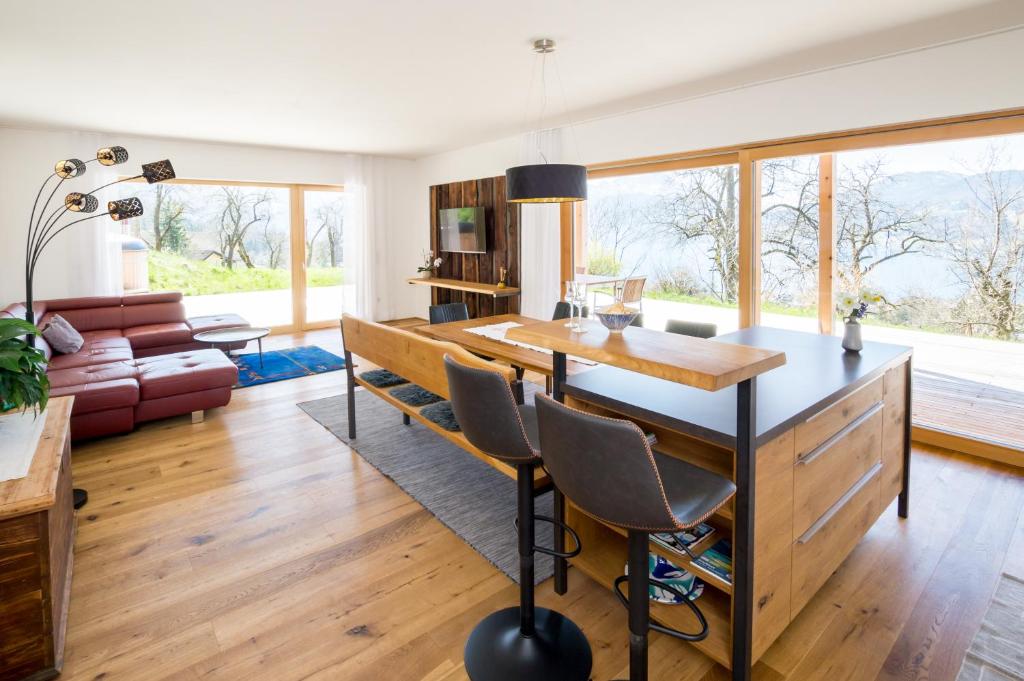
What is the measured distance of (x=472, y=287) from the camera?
7047 millimetres

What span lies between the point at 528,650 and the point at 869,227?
3730 millimetres

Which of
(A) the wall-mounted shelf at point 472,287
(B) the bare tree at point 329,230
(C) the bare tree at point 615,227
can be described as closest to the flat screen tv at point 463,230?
(A) the wall-mounted shelf at point 472,287

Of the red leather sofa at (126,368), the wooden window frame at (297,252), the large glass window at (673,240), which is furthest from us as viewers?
the wooden window frame at (297,252)

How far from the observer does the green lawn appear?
6941 mm

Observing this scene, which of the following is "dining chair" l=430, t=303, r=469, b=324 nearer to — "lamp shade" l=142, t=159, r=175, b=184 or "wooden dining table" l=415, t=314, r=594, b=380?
"wooden dining table" l=415, t=314, r=594, b=380

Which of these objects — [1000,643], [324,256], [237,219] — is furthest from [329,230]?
[1000,643]

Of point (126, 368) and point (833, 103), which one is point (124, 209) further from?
point (833, 103)

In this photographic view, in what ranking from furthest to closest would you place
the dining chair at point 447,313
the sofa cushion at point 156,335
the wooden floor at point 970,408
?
the sofa cushion at point 156,335 < the dining chair at point 447,313 < the wooden floor at point 970,408

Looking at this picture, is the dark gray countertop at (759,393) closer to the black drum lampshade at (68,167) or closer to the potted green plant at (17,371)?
the potted green plant at (17,371)

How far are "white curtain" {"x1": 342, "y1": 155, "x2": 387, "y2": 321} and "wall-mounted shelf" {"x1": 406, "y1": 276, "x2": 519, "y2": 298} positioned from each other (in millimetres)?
793

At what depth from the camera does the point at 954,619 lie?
2023 millimetres

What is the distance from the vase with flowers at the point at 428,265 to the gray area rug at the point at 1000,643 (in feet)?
23.2

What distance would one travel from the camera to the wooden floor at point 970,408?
11.2 ft

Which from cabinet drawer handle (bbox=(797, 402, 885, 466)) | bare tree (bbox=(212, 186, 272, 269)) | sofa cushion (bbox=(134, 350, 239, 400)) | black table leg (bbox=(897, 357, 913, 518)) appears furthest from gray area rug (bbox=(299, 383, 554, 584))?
bare tree (bbox=(212, 186, 272, 269))
